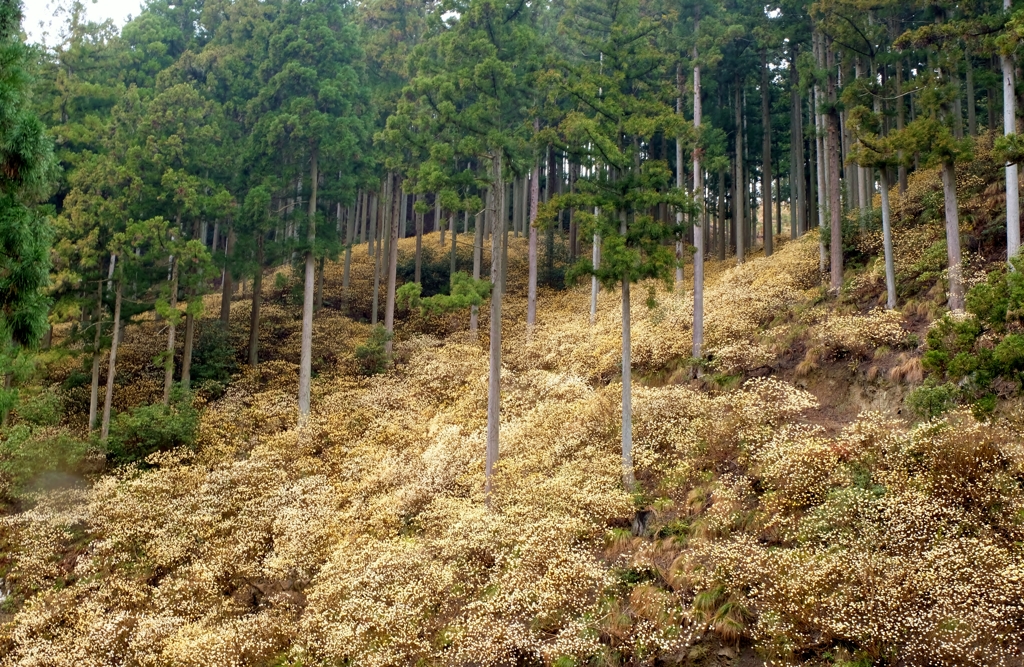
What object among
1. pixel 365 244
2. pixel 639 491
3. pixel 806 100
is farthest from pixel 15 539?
pixel 806 100

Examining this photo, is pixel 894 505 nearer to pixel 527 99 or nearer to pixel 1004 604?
pixel 1004 604

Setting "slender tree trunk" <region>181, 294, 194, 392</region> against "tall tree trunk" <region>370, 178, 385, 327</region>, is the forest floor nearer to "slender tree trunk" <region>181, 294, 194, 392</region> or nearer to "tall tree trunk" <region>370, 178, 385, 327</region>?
"slender tree trunk" <region>181, 294, 194, 392</region>

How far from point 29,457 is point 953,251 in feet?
80.5

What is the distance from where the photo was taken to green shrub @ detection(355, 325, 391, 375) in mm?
26109

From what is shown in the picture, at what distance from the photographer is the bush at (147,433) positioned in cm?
2070

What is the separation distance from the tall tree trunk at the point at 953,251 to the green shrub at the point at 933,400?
3.90 meters

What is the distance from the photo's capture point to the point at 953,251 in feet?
54.2

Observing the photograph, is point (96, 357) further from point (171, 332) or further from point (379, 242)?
point (379, 242)

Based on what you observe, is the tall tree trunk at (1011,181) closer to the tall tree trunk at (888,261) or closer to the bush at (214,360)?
the tall tree trunk at (888,261)

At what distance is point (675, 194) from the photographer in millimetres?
16359

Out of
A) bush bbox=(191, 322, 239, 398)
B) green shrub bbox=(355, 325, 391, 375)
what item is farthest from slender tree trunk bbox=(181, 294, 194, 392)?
green shrub bbox=(355, 325, 391, 375)

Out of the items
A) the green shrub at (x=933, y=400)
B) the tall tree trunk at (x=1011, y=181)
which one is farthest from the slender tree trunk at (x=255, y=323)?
the tall tree trunk at (x=1011, y=181)

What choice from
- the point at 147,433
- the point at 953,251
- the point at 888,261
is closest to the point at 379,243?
the point at 147,433

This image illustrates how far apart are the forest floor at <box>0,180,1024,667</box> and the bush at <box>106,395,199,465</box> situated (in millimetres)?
590
